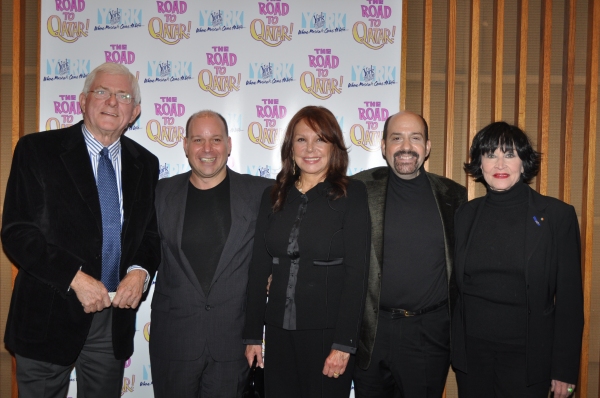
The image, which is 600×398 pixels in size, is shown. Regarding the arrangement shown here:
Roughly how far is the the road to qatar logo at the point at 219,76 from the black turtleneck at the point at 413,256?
5.07 feet

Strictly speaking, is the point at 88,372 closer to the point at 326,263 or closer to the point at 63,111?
the point at 326,263

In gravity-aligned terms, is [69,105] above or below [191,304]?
above

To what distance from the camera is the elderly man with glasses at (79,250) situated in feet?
7.43

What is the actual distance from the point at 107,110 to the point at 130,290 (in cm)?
93

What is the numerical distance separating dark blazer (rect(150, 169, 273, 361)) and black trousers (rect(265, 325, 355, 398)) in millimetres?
302

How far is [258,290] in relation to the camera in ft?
8.04

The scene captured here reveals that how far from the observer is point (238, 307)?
2561 mm

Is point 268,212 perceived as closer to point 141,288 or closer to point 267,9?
point 141,288

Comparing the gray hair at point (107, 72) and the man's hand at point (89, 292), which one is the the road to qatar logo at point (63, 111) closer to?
the gray hair at point (107, 72)

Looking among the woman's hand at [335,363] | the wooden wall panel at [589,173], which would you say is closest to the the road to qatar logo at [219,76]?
the woman's hand at [335,363]

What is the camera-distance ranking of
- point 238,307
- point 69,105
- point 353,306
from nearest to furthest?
1. point 353,306
2. point 238,307
3. point 69,105

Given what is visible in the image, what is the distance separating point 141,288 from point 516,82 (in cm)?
292

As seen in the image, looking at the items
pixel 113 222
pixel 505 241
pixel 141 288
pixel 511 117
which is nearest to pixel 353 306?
pixel 505 241

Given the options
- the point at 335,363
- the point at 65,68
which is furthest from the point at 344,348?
the point at 65,68
